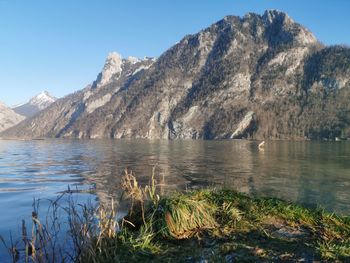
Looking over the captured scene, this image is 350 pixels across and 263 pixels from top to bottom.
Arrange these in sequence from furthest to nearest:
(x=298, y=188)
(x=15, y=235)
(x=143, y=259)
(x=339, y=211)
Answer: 1. (x=298, y=188)
2. (x=339, y=211)
3. (x=15, y=235)
4. (x=143, y=259)

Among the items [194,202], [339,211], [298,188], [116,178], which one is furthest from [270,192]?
[194,202]

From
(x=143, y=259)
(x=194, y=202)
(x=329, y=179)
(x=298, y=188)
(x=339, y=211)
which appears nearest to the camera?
(x=143, y=259)

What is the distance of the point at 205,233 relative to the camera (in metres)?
8.32

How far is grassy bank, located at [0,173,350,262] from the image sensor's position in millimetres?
6863

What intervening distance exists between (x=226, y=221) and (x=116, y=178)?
2070 centimetres

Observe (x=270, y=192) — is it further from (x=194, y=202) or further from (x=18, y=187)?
(x=18, y=187)

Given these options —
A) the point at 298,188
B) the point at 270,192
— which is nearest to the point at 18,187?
the point at 270,192

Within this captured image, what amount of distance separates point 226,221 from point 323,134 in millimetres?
196324

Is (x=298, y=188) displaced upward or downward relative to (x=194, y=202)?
downward

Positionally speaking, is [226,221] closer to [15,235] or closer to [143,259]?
[143,259]

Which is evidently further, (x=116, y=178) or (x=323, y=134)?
(x=323, y=134)

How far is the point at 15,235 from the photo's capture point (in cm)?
1236

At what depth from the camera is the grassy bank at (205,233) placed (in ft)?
22.5

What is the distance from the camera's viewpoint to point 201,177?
97.3ft
